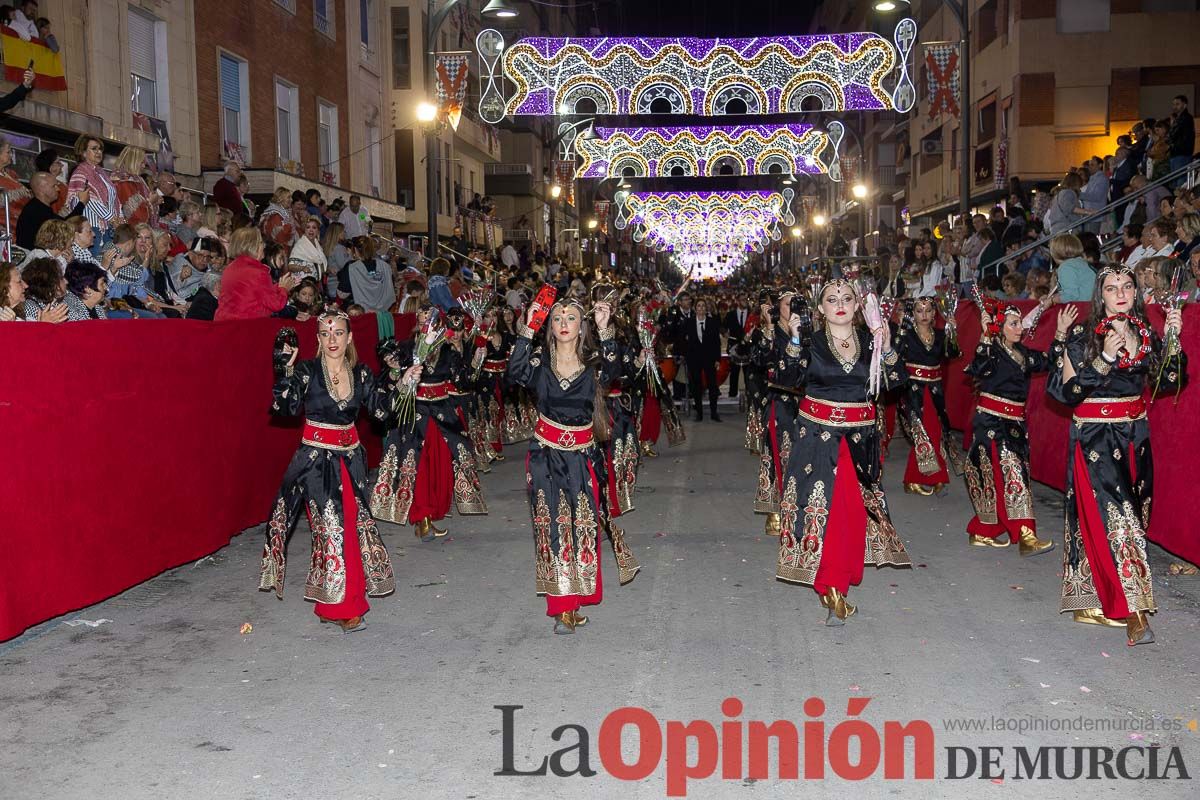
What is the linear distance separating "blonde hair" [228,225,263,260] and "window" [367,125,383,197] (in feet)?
59.8

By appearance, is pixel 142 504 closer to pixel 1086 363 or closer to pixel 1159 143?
pixel 1086 363

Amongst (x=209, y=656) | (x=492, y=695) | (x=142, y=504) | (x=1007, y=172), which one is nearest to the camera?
(x=492, y=695)

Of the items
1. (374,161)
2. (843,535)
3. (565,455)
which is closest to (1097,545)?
(843,535)

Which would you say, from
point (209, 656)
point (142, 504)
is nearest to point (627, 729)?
point (209, 656)

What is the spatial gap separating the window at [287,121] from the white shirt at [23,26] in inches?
341

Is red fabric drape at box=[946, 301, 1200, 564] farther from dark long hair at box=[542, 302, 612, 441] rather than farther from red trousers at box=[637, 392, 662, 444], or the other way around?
red trousers at box=[637, 392, 662, 444]

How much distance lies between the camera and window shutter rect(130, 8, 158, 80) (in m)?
16.7

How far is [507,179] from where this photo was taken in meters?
49.2

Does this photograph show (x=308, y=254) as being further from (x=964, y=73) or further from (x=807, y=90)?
(x=964, y=73)

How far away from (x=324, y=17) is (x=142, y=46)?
8.28 m

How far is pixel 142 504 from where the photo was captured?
773cm

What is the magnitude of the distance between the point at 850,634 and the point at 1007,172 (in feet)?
85.3

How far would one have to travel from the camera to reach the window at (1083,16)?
28625mm

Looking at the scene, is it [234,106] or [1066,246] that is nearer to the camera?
[1066,246]
